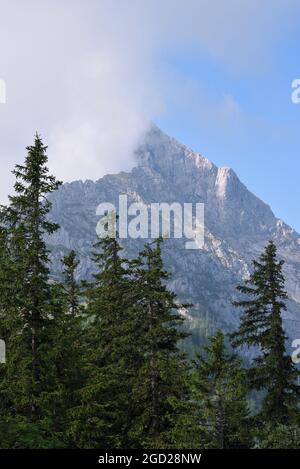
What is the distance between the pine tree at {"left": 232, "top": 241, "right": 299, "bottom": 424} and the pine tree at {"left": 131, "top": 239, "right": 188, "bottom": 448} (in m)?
4.89

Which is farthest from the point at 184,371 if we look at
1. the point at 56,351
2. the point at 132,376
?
the point at 56,351

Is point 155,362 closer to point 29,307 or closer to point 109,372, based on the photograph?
point 109,372

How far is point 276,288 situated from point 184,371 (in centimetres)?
775

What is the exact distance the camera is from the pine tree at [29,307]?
17.1 meters

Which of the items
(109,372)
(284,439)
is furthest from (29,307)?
(284,439)

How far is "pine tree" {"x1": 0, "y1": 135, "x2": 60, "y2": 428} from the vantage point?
17109mm

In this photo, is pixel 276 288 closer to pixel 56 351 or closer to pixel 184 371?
pixel 184 371

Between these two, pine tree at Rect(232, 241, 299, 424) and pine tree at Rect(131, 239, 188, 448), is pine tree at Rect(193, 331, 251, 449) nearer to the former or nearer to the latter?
pine tree at Rect(131, 239, 188, 448)

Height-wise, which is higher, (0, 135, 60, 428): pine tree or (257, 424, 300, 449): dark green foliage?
(0, 135, 60, 428): pine tree

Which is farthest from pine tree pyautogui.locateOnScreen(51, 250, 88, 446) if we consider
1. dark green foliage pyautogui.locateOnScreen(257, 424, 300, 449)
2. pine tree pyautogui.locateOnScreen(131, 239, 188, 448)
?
dark green foliage pyautogui.locateOnScreen(257, 424, 300, 449)

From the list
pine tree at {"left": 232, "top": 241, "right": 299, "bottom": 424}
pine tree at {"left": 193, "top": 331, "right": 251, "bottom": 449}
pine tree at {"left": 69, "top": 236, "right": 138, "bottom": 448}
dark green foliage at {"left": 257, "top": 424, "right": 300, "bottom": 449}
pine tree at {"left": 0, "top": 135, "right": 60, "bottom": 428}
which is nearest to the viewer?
dark green foliage at {"left": 257, "top": 424, "right": 300, "bottom": 449}

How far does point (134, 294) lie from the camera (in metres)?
21.0

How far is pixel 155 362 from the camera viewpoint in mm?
19484

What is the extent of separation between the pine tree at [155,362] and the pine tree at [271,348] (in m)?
4.89
